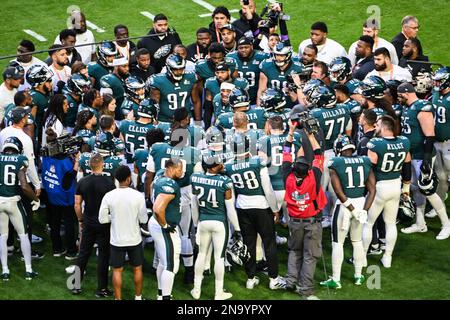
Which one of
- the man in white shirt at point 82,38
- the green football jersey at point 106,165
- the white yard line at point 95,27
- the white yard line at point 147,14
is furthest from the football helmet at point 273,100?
the white yard line at point 147,14

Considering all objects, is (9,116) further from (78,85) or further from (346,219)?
(346,219)

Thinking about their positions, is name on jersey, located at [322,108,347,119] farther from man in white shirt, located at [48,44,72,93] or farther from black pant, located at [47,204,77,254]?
man in white shirt, located at [48,44,72,93]

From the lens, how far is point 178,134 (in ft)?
38.3

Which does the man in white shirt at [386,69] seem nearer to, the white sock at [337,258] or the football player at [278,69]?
the football player at [278,69]

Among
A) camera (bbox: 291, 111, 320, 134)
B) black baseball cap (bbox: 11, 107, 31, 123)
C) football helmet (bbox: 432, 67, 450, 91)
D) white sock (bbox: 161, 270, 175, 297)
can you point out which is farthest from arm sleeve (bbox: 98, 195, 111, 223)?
football helmet (bbox: 432, 67, 450, 91)

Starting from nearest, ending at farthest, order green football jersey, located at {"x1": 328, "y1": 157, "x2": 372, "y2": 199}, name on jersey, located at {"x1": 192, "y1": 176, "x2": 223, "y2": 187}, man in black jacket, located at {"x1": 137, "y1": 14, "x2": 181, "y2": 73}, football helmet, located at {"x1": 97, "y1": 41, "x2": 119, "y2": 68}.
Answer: name on jersey, located at {"x1": 192, "y1": 176, "x2": 223, "y2": 187}
green football jersey, located at {"x1": 328, "y1": 157, "x2": 372, "y2": 199}
football helmet, located at {"x1": 97, "y1": 41, "x2": 119, "y2": 68}
man in black jacket, located at {"x1": 137, "y1": 14, "x2": 181, "y2": 73}

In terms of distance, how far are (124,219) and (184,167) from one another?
1000mm

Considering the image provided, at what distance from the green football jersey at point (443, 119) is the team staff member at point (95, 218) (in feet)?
13.2

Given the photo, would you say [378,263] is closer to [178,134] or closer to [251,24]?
[178,134]

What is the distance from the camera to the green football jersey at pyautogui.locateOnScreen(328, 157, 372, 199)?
36.7ft

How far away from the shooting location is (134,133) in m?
12.1

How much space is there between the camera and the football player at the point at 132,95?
12.8 m

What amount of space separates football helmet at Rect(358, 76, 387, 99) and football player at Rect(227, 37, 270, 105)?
5.80 feet

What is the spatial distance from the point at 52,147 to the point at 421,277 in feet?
14.3
